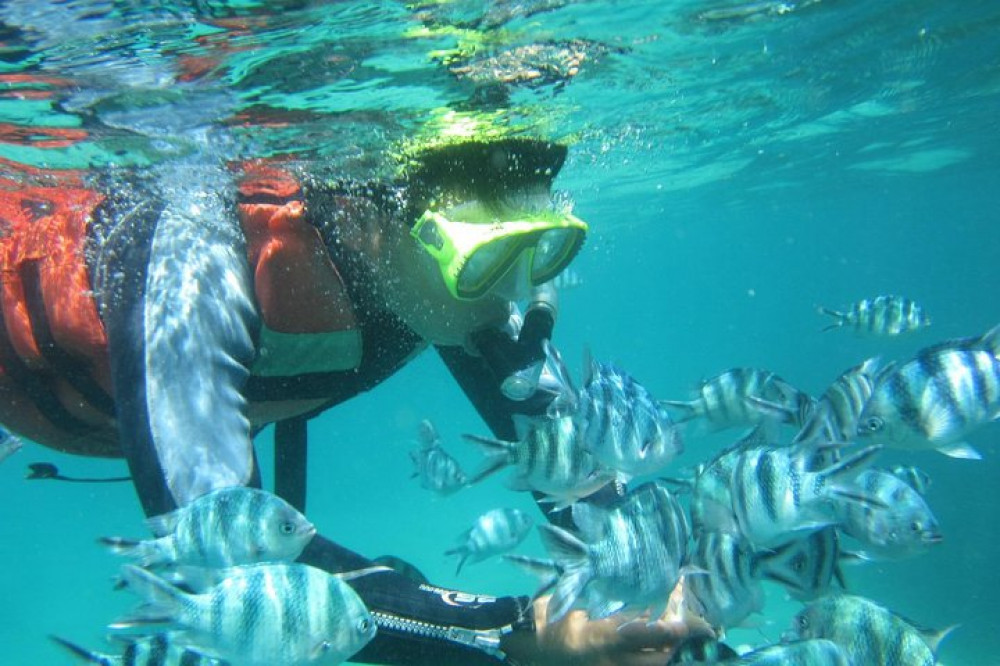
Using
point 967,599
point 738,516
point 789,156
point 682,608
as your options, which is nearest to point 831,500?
point 738,516

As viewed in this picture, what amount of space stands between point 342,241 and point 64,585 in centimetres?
5533

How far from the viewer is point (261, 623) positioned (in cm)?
204

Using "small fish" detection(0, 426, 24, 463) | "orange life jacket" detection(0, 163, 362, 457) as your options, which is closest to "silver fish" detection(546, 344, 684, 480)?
"orange life jacket" detection(0, 163, 362, 457)

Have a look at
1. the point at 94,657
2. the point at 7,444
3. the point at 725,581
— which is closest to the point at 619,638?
the point at 725,581

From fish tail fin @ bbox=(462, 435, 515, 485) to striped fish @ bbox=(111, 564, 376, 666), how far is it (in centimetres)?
95

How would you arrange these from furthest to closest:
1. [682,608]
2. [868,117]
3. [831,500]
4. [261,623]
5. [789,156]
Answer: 1. [789,156]
2. [868,117]
3. [682,608]
4. [831,500]
5. [261,623]

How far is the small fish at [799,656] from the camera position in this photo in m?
1.98

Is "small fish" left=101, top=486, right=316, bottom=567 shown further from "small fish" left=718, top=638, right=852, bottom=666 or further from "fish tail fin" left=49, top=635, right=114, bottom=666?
"small fish" left=718, top=638, right=852, bottom=666

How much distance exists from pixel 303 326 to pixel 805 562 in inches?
115

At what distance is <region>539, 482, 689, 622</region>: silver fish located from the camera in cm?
210

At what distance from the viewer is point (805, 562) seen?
7.57 feet

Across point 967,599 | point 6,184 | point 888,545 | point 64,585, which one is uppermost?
point 6,184

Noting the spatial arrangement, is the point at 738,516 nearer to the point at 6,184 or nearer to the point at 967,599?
Result: the point at 6,184

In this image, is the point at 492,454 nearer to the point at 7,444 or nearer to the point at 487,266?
the point at 487,266
